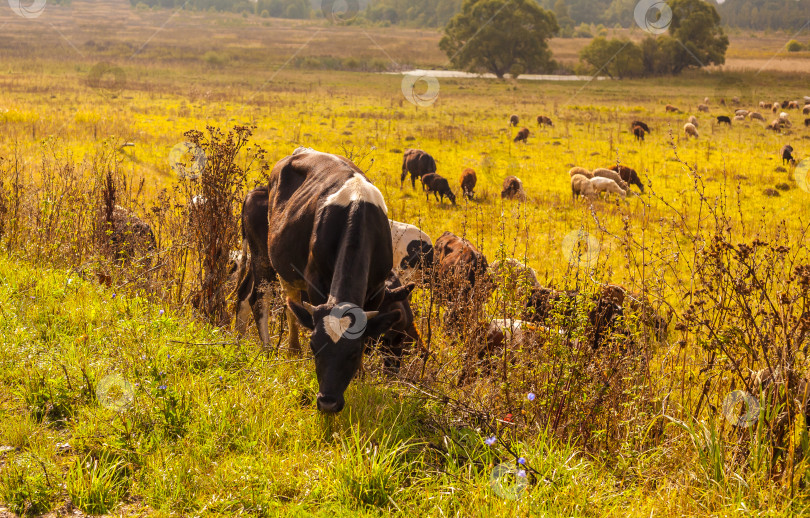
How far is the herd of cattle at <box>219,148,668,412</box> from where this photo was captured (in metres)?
4.81

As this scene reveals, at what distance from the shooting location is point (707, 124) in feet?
126

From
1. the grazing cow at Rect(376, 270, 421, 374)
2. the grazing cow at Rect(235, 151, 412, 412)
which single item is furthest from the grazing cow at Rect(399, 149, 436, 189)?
the grazing cow at Rect(235, 151, 412, 412)

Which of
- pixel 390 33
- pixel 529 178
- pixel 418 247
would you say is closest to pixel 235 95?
pixel 529 178

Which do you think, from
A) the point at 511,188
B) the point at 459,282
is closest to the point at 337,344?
the point at 459,282

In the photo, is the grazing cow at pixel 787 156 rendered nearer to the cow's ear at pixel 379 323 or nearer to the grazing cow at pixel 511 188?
the grazing cow at pixel 511 188

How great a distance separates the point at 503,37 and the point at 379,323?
80.2m

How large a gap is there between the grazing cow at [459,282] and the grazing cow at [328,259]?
0.84 metres

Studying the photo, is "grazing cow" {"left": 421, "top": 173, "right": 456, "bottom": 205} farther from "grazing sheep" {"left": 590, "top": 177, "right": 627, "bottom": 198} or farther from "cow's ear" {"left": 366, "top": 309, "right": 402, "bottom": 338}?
"cow's ear" {"left": 366, "top": 309, "right": 402, "bottom": 338}

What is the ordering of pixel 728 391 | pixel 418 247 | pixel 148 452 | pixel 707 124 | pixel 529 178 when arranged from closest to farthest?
1. pixel 148 452
2. pixel 728 391
3. pixel 418 247
4. pixel 529 178
5. pixel 707 124

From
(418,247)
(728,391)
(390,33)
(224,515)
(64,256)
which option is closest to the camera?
(224,515)

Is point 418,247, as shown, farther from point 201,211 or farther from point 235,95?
point 235,95

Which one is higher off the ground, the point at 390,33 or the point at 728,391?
the point at 390,33

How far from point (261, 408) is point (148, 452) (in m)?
0.80

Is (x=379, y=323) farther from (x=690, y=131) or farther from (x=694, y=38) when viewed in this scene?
(x=694, y=38)
